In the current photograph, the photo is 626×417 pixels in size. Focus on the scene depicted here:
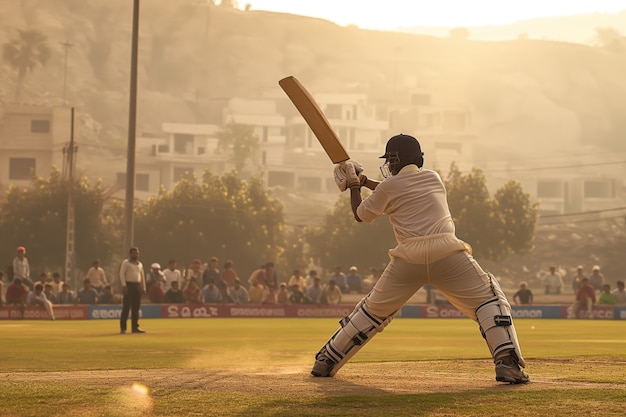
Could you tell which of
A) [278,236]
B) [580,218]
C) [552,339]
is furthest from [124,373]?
[580,218]

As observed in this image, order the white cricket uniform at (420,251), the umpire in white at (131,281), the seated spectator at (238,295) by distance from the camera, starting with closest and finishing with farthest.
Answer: the white cricket uniform at (420,251) < the umpire in white at (131,281) < the seated spectator at (238,295)

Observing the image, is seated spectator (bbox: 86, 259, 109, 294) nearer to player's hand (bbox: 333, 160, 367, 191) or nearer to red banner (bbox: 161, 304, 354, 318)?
red banner (bbox: 161, 304, 354, 318)

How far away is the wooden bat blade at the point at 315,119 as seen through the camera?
37.2 feet

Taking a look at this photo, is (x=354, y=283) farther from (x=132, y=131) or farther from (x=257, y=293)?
(x=132, y=131)

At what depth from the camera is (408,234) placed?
34.4 ft

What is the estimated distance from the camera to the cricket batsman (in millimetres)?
10172

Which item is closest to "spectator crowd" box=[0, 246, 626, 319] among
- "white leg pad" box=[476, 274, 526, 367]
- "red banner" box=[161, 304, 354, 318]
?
"red banner" box=[161, 304, 354, 318]

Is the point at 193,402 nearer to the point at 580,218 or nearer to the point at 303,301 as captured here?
the point at 303,301

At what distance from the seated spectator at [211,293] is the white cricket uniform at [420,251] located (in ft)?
89.5

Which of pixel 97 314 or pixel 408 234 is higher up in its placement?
pixel 408 234

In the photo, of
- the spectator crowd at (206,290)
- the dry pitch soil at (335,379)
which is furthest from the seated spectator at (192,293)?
the dry pitch soil at (335,379)

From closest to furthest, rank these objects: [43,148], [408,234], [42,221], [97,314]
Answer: [408,234] → [97,314] → [42,221] → [43,148]

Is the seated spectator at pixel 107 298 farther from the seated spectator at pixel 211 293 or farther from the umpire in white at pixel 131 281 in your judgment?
the umpire in white at pixel 131 281

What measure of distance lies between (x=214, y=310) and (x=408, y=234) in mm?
27100
